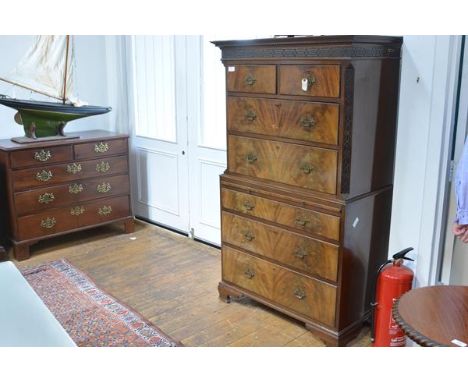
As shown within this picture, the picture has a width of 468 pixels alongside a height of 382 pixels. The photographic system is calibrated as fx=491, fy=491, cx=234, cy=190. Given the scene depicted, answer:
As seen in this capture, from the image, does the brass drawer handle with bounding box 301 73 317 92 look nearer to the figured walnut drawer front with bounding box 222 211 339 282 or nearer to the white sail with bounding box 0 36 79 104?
the figured walnut drawer front with bounding box 222 211 339 282

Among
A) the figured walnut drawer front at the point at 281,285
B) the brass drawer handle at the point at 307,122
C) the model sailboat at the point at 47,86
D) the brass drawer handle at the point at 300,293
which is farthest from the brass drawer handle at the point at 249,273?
the model sailboat at the point at 47,86

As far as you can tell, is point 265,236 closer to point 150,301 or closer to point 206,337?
point 206,337

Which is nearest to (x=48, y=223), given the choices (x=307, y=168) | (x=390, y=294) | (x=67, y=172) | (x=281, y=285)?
(x=67, y=172)

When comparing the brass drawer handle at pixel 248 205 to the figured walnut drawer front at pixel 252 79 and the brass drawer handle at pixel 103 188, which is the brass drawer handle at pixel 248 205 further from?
the brass drawer handle at pixel 103 188

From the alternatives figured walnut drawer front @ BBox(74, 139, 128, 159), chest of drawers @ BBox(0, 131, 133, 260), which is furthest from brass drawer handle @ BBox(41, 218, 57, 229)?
figured walnut drawer front @ BBox(74, 139, 128, 159)

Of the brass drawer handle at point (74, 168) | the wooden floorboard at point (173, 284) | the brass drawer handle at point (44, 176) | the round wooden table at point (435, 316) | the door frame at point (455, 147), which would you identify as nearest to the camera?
the round wooden table at point (435, 316)

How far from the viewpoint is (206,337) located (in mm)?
2582

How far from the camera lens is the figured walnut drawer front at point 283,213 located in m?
2.35

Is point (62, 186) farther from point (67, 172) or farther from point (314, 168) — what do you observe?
point (314, 168)

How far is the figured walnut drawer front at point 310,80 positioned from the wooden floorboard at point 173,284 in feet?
4.14

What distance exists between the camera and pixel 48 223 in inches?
147
